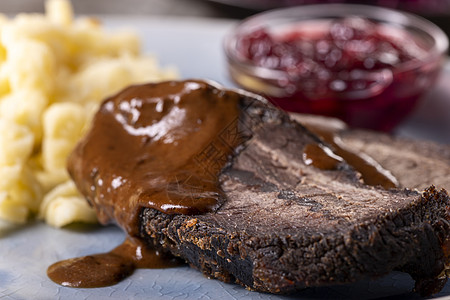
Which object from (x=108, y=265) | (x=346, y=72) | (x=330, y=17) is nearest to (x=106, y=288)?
(x=108, y=265)

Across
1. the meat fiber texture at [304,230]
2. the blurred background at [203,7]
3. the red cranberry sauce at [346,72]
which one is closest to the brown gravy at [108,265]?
the meat fiber texture at [304,230]

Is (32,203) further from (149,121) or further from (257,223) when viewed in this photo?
(257,223)

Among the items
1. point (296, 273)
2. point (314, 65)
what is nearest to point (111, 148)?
point (296, 273)

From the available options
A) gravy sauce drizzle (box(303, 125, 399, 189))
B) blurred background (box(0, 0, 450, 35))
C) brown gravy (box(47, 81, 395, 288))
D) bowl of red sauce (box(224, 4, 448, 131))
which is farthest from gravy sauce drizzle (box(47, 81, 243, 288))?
blurred background (box(0, 0, 450, 35))

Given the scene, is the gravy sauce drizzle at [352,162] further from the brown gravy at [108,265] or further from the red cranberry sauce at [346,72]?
the red cranberry sauce at [346,72]

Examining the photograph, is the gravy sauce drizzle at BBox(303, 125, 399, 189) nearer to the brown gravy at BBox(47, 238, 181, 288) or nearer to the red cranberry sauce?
the brown gravy at BBox(47, 238, 181, 288)
